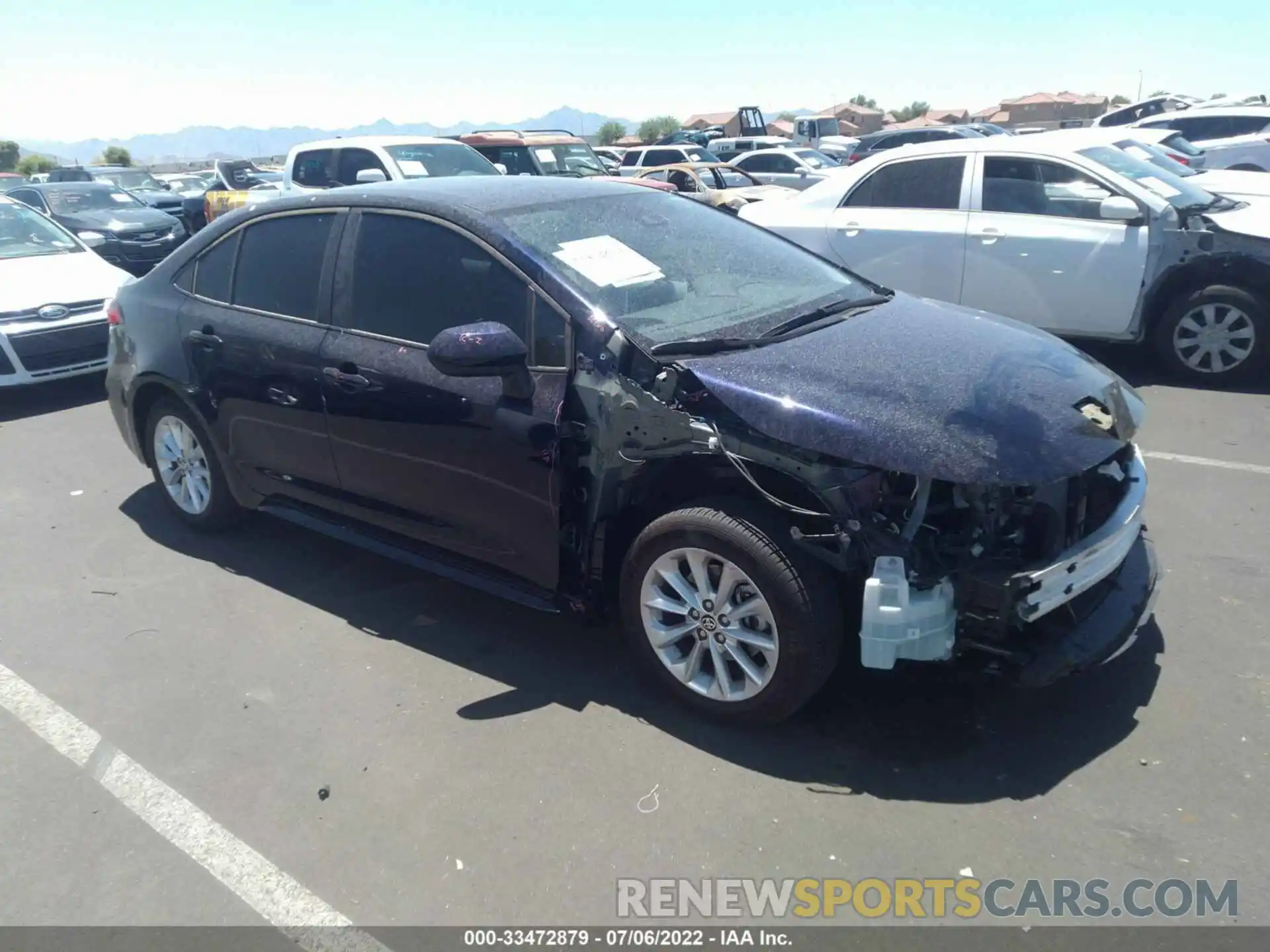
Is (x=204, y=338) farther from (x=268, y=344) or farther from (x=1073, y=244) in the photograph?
(x=1073, y=244)

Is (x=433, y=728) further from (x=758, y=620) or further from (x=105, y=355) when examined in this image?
(x=105, y=355)

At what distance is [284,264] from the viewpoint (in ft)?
14.2

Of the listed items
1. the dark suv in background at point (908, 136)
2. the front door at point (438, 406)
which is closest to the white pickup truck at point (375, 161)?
the front door at point (438, 406)

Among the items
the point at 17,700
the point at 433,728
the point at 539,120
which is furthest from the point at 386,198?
the point at 539,120

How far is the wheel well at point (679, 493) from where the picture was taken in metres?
3.04

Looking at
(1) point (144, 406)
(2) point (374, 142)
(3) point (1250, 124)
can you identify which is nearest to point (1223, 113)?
(3) point (1250, 124)

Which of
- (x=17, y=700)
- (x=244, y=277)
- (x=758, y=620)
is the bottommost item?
(x=17, y=700)

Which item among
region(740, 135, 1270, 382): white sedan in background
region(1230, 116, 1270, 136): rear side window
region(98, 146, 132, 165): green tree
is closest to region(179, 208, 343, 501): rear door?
region(740, 135, 1270, 382): white sedan in background

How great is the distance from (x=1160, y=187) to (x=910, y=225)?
1.74 metres

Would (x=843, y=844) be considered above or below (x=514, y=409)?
below

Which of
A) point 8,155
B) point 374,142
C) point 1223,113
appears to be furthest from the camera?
point 8,155

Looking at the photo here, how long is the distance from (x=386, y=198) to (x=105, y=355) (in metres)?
5.39

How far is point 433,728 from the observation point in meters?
3.41

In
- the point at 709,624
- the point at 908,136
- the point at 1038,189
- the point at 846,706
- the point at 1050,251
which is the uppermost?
the point at 908,136
